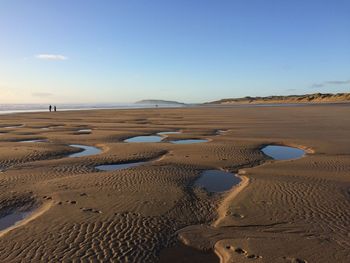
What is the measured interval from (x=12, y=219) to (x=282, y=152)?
486 inches

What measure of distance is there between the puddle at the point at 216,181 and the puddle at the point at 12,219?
493 centimetres

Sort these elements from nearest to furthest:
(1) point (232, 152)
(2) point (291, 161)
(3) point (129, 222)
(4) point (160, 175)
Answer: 1. (3) point (129, 222)
2. (4) point (160, 175)
3. (2) point (291, 161)
4. (1) point (232, 152)

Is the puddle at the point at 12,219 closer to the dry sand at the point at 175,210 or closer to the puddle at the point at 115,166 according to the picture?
the dry sand at the point at 175,210

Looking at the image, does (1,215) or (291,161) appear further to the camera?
(291,161)

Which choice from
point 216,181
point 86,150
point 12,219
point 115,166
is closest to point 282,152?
point 216,181

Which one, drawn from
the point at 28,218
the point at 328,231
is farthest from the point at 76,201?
the point at 328,231

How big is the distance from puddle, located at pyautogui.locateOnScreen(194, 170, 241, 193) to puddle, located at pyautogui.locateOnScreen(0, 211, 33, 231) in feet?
16.2

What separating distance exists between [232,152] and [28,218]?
33.6ft

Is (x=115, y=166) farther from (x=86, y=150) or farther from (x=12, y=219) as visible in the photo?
(x=12, y=219)

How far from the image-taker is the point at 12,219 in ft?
27.7

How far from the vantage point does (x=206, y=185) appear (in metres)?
11.2

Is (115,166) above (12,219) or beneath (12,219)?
above

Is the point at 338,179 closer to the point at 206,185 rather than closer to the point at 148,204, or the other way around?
the point at 206,185

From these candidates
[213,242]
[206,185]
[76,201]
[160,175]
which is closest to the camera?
[213,242]
